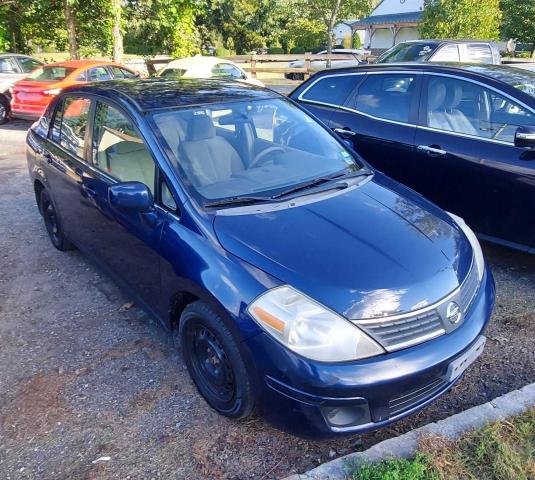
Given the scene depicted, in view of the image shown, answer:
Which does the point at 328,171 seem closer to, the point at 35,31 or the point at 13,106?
the point at 13,106

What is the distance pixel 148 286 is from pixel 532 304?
287 centimetres

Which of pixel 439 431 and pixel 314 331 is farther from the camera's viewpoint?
pixel 439 431

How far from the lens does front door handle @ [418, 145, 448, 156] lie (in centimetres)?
426

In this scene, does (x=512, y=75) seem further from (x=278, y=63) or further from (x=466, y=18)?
(x=278, y=63)

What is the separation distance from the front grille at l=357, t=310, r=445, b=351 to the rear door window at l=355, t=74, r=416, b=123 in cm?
286

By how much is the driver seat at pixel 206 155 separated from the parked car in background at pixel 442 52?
9.06m

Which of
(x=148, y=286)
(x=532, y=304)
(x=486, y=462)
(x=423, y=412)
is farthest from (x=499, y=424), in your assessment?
(x=148, y=286)

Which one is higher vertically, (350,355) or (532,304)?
(350,355)

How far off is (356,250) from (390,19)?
134 feet

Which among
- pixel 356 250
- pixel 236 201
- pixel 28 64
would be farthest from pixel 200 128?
pixel 28 64

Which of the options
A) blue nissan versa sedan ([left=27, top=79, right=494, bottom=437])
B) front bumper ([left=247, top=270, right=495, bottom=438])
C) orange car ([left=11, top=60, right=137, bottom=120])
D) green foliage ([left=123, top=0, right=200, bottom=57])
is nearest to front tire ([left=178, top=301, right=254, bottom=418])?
A: blue nissan versa sedan ([left=27, top=79, right=494, bottom=437])

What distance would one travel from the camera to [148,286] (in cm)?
301

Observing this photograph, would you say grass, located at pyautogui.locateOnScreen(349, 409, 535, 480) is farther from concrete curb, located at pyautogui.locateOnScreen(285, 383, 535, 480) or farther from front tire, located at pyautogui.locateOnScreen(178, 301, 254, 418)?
front tire, located at pyautogui.locateOnScreen(178, 301, 254, 418)

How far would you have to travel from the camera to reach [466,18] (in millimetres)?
16609
